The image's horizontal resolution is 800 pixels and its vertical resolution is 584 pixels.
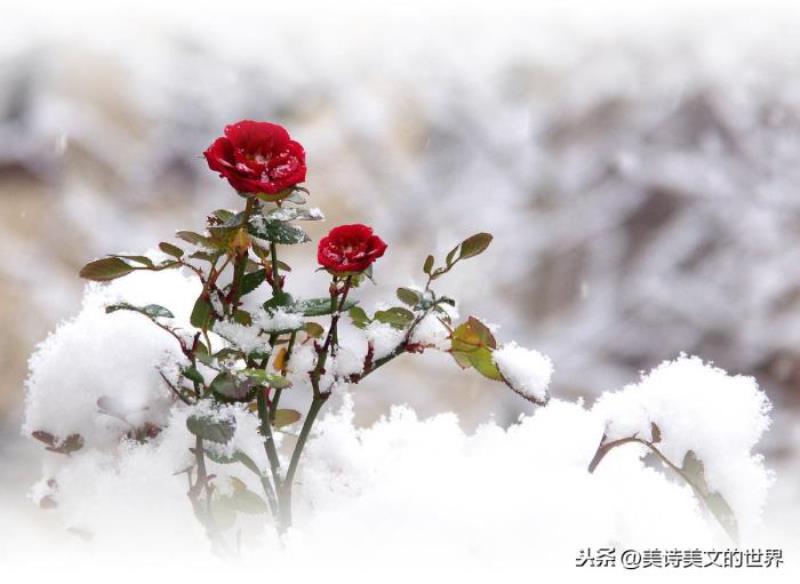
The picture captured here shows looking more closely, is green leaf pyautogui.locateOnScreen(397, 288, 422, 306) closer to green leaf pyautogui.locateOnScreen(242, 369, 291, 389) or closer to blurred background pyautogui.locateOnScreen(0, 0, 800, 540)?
green leaf pyautogui.locateOnScreen(242, 369, 291, 389)

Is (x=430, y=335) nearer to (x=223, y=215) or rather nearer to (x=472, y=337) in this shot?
(x=472, y=337)

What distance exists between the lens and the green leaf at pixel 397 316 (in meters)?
0.41

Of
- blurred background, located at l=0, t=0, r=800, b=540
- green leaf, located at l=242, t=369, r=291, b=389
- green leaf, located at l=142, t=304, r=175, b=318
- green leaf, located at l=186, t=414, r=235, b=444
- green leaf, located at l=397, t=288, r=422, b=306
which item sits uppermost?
blurred background, located at l=0, t=0, r=800, b=540

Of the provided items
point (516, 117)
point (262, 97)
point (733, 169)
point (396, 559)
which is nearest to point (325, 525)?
point (396, 559)

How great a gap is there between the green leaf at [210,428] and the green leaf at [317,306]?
7 cm

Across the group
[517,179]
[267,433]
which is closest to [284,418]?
[267,433]

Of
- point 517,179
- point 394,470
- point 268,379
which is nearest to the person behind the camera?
point 268,379

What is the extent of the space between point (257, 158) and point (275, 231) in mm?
41

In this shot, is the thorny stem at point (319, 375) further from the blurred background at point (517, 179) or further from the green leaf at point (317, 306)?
the blurred background at point (517, 179)

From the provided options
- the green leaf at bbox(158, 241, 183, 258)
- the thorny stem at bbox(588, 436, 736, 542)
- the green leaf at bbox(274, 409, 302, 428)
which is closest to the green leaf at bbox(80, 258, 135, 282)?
the green leaf at bbox(158, 241, 183, 258)

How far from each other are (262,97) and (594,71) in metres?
0.68

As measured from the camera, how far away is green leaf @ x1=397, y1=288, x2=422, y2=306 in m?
0.42

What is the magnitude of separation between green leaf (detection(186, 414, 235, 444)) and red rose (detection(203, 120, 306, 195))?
0.12 metres

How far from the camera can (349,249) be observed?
0.39 metres
